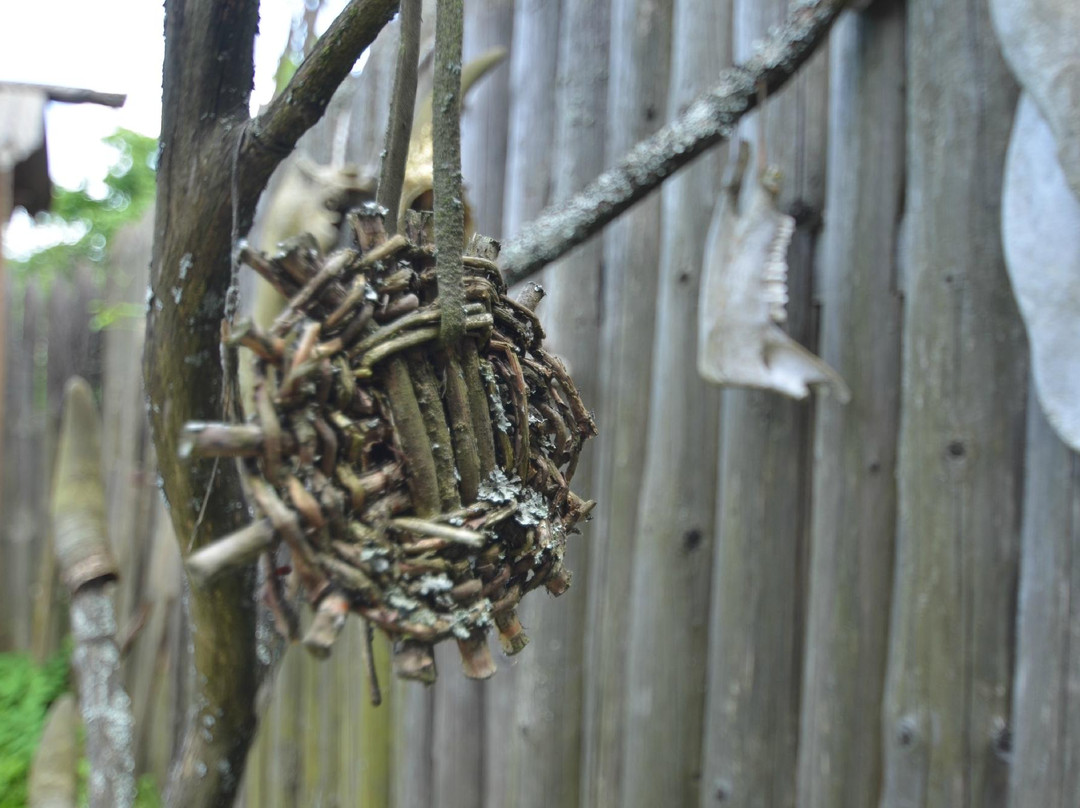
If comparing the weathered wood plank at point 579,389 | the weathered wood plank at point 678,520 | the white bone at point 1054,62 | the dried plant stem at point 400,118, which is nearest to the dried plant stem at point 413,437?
the dried plant stem at point 400,118

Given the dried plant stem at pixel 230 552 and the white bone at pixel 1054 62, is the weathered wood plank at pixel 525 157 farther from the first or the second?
the dried plant stem at pixel 230 552

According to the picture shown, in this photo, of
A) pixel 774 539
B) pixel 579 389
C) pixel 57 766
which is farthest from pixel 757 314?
pixel 57 766

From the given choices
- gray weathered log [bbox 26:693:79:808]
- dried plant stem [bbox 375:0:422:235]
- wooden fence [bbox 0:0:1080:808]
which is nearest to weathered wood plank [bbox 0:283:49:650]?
wooden fence [bbox 0:0:1080:808]

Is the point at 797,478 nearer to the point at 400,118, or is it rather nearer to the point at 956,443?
the point at 956,443

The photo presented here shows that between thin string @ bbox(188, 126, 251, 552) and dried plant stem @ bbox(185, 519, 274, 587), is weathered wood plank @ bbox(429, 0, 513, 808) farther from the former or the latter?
dried plant stem @ bbox(185, 519, 274, 587)

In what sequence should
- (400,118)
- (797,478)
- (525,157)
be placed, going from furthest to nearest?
(525,157)
(797,478)
(400,118)

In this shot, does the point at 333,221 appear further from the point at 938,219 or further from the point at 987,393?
the point at 987,393

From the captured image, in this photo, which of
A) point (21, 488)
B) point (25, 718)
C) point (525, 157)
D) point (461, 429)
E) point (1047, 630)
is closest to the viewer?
point (461, 429)
